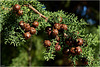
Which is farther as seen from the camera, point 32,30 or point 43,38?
point 43,38

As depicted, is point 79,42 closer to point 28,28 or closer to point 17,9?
point 28,28

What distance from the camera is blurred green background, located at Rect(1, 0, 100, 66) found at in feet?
5.29

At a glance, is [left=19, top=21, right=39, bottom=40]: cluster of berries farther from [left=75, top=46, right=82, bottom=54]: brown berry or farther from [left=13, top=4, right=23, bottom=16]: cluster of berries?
[left=75, top=46, right=82, bottom=54]: brown berry

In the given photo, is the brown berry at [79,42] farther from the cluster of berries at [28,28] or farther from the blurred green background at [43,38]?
the blurred green background at [43,38]

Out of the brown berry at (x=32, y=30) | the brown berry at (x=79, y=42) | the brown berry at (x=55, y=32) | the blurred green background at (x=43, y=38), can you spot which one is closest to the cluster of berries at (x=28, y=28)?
the brown berry at (x=32, y=30)

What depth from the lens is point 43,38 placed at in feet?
6.19

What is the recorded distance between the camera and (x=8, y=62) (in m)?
1.63

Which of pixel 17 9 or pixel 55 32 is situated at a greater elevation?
pixel 17 9

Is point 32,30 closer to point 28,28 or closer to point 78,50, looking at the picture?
point 28,28

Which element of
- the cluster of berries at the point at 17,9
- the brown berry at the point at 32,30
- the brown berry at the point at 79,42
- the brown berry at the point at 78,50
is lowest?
the brown berry at the point at 78,50

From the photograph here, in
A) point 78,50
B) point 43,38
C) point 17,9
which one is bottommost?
point 78,50

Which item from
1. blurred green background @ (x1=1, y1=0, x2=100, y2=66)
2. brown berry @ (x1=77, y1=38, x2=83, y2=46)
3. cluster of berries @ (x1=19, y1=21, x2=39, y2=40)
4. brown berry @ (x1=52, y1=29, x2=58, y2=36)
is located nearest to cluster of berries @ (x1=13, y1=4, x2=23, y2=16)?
cluster of berries @ (x1=19, y1=21, x2=39, y2=40)

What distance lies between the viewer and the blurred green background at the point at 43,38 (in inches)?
63.4

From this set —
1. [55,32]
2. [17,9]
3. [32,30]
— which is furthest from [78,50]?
[17,9]
